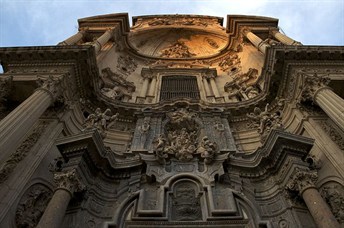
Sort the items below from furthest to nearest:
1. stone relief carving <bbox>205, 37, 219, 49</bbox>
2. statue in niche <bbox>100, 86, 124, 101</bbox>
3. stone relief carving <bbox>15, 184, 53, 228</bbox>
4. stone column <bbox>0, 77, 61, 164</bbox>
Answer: stone relief carving <bbox>205, 37, 219, 49</bbox> → statue in niche <bbox>100, 86, 124, 101</bbox> → stone column <bbox>0, 77, 61, 164</bbox> → stone relief carving <bbox>15, 184, 53, 228</bbox>

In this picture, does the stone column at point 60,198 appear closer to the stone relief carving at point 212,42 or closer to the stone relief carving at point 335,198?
the stone relief carving at point 335,198

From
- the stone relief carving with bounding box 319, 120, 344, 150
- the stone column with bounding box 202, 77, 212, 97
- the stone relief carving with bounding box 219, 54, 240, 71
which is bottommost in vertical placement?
the stone relief carving with bounding box 319, 120, 344, 150

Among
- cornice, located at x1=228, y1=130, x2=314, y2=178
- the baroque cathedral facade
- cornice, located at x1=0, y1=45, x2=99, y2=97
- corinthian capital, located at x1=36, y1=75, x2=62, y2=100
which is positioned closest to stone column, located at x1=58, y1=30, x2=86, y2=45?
the baroque cathedral facade

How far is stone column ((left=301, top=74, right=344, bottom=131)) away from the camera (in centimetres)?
1055

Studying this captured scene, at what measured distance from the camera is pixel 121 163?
37.8ft

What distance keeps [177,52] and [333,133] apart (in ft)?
61.3

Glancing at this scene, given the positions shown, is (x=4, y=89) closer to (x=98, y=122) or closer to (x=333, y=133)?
(x=98, y=122)

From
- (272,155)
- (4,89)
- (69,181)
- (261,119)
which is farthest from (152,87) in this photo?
(69,181)

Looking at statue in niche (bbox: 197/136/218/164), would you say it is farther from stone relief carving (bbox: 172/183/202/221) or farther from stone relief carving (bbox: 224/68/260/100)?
stone relief carving (bbox: 224/68/260/100)

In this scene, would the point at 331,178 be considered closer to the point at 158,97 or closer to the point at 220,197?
the point at 220,197

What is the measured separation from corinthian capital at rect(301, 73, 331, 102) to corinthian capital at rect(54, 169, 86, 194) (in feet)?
30.0

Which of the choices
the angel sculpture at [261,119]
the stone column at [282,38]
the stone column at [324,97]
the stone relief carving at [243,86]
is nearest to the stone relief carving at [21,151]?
the angel sculpture at [261,119]

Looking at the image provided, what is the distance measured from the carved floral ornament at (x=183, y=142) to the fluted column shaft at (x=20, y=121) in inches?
168

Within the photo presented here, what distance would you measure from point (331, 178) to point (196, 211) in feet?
14.4
